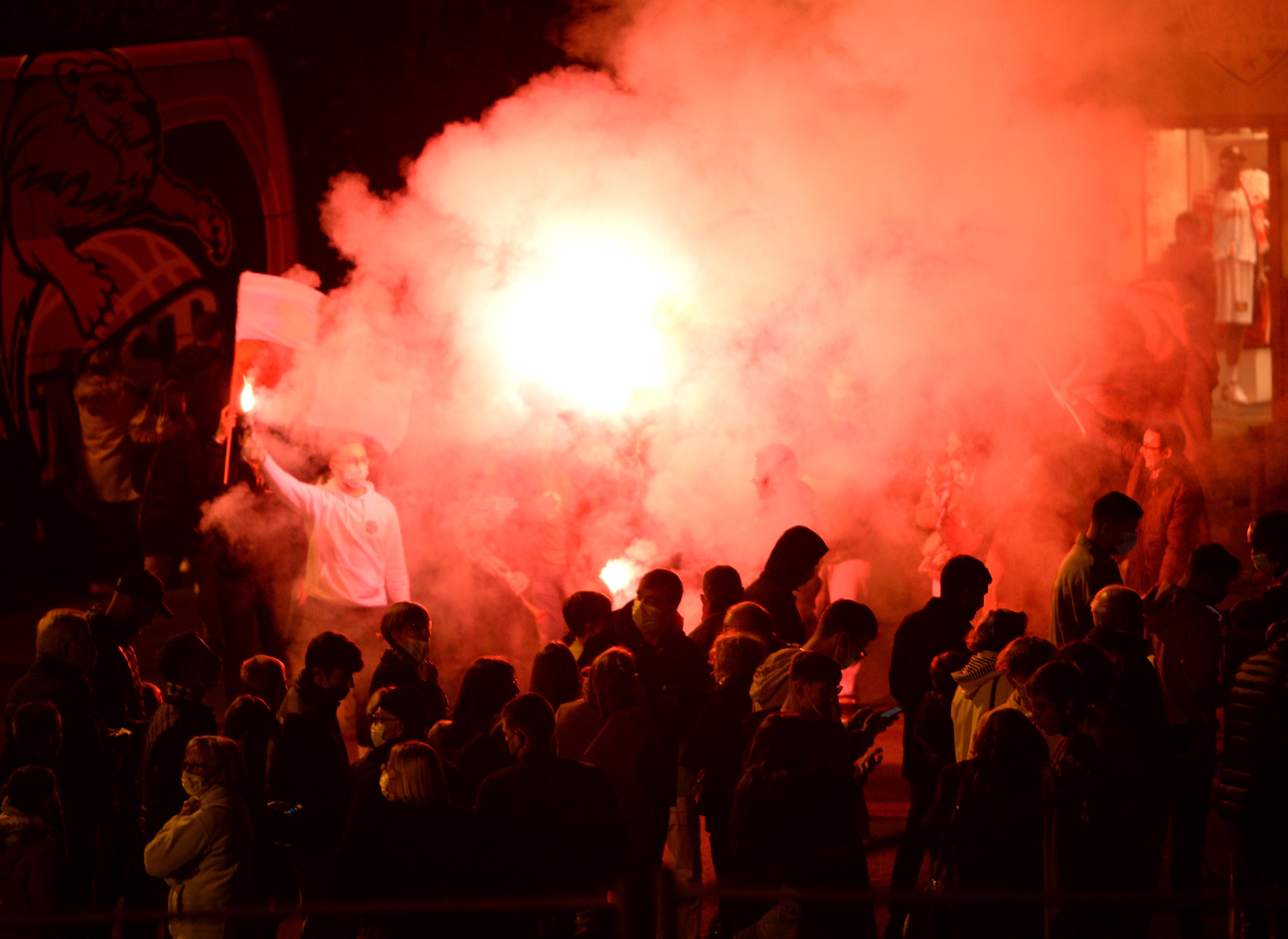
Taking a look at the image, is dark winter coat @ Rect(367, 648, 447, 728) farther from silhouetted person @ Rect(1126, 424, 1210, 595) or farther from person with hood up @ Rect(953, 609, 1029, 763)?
silhouetted person @ Rect(1126, 424, 1210, 595)

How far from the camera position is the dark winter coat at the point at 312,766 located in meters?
3.93

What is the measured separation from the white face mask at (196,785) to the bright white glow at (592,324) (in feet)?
14.0

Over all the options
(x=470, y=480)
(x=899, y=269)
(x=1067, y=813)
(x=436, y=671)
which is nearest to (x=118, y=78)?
(x=470, y=480)

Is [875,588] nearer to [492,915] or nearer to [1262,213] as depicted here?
[1262,213]

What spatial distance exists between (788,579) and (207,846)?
2.40 meters

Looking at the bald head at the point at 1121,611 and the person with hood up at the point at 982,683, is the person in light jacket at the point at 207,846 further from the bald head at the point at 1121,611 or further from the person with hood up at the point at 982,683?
the bald head at the point at 1121,611

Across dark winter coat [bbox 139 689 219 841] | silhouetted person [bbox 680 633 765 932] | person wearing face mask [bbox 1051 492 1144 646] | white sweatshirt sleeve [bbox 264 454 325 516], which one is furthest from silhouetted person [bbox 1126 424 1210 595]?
dark winter coat [bbox 139 689 219 841]

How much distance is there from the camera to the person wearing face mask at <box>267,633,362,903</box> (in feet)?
12.9

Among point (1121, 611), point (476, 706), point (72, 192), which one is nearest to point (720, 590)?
point (476, 706)

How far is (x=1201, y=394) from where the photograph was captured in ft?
29.7

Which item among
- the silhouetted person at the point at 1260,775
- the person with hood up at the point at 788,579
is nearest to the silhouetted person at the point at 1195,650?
the silhouetted person at the point at 1260,775

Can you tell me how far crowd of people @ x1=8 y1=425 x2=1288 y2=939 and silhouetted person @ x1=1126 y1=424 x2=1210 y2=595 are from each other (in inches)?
81.0

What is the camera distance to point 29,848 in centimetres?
356

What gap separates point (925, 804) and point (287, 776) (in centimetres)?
186
